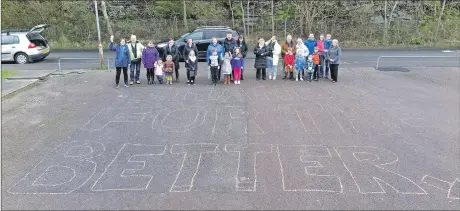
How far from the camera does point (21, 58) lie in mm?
17406

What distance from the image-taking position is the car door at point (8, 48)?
1720 centimetres

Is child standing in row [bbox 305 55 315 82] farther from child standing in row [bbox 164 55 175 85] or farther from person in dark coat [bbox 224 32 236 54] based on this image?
child standing in row [bbox 164 55 175 85]

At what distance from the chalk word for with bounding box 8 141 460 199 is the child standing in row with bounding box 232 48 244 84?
5.42m

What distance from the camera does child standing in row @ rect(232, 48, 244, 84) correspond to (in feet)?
38.8

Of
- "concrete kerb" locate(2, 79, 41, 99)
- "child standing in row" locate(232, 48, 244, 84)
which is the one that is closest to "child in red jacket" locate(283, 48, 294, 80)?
"child standing in row" locate(232, 48, 244, 84)

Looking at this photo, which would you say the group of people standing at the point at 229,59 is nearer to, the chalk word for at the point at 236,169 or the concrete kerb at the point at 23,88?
the concrete kerb at the point at 23,88

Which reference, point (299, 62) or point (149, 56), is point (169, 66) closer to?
point (149, 56)

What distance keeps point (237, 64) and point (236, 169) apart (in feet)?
21.5

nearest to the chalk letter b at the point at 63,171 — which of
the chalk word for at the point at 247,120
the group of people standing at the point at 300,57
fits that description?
the chalk word for at the point at 247,120

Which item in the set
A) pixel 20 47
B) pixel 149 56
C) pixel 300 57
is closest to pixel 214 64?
pixel 149 56

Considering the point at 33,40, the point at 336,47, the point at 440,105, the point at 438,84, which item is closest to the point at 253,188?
the point at 440,105

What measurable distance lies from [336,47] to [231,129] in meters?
5.98

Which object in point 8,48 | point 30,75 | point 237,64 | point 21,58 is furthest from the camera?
point 21,58

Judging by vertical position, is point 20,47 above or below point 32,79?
above
